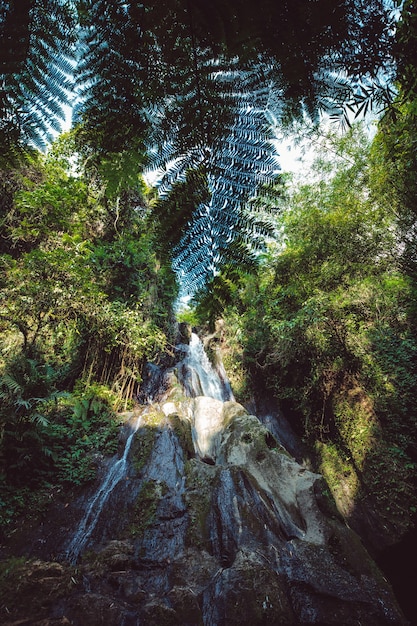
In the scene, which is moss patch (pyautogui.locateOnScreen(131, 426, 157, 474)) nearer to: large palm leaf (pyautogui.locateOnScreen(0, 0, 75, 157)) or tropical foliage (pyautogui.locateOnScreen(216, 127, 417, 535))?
tropical foliage (pyautogui.locateOnScreen(216, 127, 417, 535))

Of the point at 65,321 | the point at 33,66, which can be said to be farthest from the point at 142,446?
the point at 33,66

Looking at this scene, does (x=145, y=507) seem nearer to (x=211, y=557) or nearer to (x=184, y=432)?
(x=211, y=557)

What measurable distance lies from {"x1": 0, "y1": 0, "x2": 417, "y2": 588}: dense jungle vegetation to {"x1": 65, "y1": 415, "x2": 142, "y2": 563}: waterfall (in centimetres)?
38

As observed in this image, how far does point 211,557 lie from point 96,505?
2.05 m

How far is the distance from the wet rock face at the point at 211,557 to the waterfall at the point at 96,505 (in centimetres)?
9

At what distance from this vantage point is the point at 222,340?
1109 cm

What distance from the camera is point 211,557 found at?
11.6 ft

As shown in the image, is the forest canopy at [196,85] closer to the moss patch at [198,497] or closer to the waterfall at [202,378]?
the moss patch at [198,497]

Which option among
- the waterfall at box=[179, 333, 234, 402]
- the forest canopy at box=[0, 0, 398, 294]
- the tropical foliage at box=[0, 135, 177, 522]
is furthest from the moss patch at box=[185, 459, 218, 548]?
the forest canopy at box=[0, 0, 398, 294]

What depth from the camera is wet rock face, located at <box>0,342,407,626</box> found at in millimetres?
2615

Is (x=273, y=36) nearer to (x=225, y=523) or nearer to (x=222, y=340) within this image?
(x=225, y=523)

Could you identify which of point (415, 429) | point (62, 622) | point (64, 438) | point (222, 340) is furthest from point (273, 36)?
point (222, 340)

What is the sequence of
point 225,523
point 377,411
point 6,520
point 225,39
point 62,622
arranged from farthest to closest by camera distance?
point 377,411
point 225,523
point 6,520
point 62,622
point 225,39

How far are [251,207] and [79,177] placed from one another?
7.77 meters
